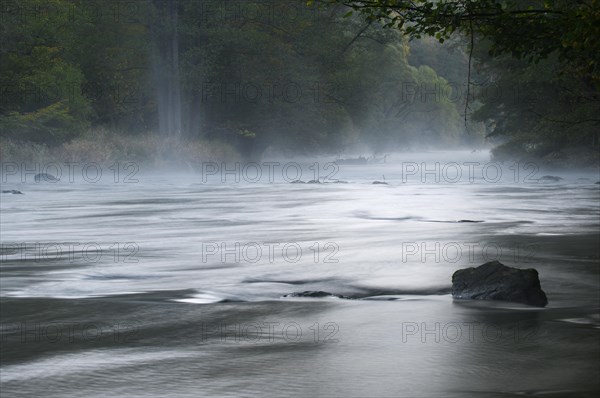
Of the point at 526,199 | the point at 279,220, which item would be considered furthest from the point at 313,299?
the point at 526,199

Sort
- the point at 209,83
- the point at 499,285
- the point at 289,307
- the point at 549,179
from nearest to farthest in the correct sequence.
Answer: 1. the point at 289,307
2. the point at 499,285
3. the point at 549,179
4. the point at 209,83

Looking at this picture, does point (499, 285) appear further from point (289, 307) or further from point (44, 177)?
point (44, 177)

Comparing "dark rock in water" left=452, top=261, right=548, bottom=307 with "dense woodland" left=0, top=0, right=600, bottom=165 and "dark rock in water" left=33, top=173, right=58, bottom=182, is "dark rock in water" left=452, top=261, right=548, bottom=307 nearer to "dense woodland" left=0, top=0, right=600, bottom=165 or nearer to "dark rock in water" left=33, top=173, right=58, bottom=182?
"dense woodland" left=0, top=0, right=600, bottom=165

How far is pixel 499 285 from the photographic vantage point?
13633 mm

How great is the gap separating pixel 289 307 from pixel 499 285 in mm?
2760

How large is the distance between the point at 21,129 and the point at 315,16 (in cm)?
2623

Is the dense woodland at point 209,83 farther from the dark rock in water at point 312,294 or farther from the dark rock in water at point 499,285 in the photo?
the dark rock in water at point 312,294

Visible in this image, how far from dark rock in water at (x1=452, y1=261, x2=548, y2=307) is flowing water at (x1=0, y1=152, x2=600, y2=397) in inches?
11.4

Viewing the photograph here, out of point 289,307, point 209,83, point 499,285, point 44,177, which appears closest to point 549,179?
point 44,177

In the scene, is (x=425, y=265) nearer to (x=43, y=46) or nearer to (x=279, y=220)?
(x=279, y=220)

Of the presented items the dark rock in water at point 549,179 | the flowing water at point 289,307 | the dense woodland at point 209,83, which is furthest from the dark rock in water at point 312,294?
the dark rock in water at point 549,179

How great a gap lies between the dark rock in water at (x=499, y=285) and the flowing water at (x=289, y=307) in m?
0.29

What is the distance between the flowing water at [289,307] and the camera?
9.33 m

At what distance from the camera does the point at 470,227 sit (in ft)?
83.4
